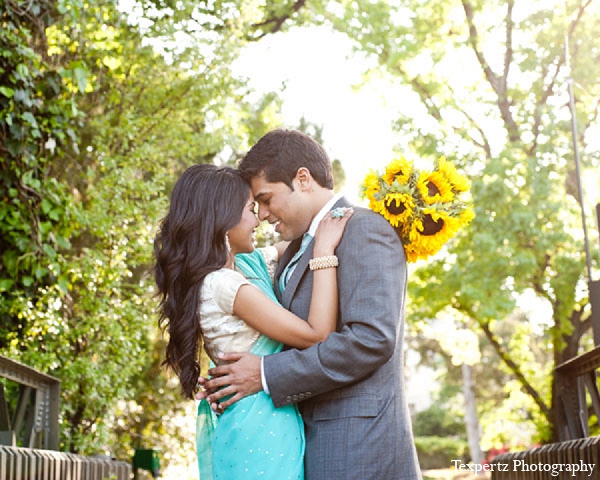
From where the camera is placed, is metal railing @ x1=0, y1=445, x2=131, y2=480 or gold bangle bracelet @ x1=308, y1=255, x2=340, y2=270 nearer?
gold bangle bracelet @ x1=308, y1=255, x2=340, y2=270

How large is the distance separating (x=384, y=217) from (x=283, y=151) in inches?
18.2

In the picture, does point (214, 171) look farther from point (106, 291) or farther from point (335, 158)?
point (335, 158)

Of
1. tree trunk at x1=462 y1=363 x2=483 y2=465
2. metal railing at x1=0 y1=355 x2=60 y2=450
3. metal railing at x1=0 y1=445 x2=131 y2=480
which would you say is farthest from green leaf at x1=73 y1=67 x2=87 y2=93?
tree trunk at x1=462 y1=363 x2=483 y2=465

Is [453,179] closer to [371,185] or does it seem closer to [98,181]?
[371,185]

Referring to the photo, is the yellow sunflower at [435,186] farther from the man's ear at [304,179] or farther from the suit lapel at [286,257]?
the suit lapel at [286,257]

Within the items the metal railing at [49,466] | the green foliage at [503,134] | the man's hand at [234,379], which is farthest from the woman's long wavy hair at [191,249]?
the green foliage at [503,134]

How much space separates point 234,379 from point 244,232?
0.58m

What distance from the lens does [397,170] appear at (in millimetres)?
3102

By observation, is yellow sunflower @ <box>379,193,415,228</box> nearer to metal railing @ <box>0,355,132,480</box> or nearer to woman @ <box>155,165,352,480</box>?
woman @ <box>155,165,352,480</box>

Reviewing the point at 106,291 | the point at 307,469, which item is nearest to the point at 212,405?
the point at 307,469

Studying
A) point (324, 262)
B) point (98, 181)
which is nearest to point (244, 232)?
point (324, 262)

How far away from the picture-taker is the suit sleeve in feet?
9.00

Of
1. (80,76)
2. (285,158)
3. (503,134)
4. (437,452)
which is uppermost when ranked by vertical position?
(503,134)

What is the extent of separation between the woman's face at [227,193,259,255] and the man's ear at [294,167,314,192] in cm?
19
